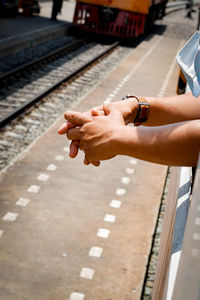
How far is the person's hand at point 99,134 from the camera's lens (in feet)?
5.35

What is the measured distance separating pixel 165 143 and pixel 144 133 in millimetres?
121

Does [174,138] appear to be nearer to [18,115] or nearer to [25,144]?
[25,144]

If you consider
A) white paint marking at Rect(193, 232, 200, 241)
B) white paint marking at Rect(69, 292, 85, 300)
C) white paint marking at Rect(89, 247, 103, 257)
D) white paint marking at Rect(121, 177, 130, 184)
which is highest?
white paint marking at Rect(193, 232, 200, 241)

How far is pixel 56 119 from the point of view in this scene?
6668 mm

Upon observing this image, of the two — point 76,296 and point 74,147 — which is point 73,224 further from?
point 74,147

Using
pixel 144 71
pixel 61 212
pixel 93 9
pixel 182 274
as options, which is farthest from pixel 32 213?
pixel 93 9

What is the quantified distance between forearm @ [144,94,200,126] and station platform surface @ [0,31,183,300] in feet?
4.37

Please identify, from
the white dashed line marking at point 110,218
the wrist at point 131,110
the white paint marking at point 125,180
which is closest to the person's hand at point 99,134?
the wrist at point 131,110

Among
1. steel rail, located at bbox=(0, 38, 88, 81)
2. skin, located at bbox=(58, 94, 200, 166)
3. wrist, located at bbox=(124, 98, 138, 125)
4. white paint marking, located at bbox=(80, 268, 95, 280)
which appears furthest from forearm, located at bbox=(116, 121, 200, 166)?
steel rail, located at bbox=(0, 38, 88, 81)

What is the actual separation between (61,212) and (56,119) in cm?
307

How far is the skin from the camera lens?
1324 millimetres

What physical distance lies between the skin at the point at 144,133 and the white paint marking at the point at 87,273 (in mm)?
1255

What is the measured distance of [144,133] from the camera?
4.83 ft

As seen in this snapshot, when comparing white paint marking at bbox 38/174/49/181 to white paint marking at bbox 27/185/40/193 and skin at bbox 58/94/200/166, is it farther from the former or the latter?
skin at bbox 58/94/200/166
